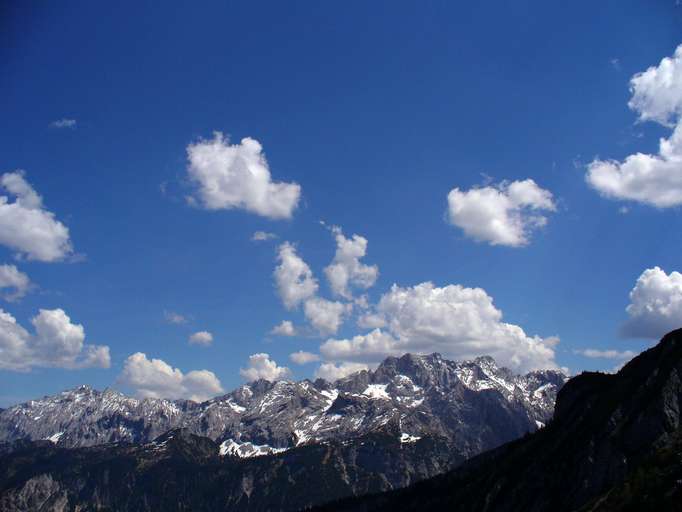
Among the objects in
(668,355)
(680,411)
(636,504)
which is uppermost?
(668,355)

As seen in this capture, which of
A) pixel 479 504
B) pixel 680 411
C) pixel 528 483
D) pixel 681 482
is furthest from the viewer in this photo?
pixel 479 504

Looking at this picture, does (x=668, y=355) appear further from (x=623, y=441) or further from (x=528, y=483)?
(x=528, y=483)

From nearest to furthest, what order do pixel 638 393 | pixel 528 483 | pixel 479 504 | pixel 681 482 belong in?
pixel 681 482 → pixel 638 393 → pixel 528 483 → pixel 479 504

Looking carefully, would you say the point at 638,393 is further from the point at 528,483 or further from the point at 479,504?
the point at 479,504

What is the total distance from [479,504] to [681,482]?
145 meters

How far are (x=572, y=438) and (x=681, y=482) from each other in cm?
12677

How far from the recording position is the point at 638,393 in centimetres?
16050

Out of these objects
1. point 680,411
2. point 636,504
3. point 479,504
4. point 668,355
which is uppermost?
point 668,355

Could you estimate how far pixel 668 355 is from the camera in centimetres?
16412

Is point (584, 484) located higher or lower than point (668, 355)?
lower

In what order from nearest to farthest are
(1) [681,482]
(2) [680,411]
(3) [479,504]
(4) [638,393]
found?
(1) [681,482], (2) [680,411], (4) [638,393], (3) [479,504]

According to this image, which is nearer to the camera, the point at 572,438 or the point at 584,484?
the point at 584,484

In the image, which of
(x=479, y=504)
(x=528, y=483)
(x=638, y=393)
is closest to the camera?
(x=638, y=393)

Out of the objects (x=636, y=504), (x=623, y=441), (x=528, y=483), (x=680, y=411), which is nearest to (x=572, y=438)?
(x=528, y=483)
